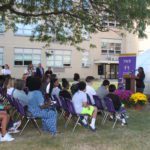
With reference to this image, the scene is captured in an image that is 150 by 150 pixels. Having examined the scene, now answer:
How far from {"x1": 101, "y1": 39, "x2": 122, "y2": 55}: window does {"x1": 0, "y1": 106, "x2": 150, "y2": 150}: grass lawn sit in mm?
42670

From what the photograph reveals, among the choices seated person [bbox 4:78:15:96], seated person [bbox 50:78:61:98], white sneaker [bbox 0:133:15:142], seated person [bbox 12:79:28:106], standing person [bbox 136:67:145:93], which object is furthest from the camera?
standing person [bbox 136:67:145:93]

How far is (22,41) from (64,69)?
6621 mm

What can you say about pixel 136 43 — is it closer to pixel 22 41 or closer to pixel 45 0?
pixel 22 41

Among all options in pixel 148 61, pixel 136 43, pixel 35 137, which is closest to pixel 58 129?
pixel 35 137

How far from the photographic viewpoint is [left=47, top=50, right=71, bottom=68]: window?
48531 mm

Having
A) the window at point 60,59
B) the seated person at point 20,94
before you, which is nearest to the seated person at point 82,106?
the seated person at point 20,94

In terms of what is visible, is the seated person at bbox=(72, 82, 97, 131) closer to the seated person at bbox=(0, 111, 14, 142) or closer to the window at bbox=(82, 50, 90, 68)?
the seated person at bbox=(0, 111, 14, 142)

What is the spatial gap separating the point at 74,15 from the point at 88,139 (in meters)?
6.70

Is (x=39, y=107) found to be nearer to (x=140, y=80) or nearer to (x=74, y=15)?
(x=74, y=15)

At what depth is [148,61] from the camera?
22.9 metres

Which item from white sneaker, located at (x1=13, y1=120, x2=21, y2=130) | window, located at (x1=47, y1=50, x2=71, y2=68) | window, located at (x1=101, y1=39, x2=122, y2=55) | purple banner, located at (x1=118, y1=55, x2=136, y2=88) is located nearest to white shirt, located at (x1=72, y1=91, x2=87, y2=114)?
white sneaker, located at (x1=13, y1=120, x2=21, y2=130)

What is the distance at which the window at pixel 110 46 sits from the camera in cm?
5272

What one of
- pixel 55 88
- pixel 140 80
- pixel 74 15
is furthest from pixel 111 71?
pixel 55 88

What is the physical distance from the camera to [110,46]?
5356 centimetres
